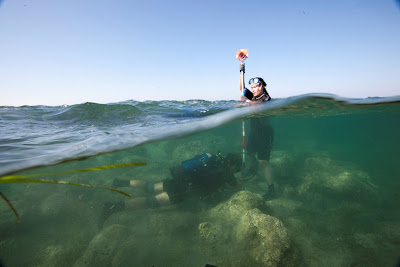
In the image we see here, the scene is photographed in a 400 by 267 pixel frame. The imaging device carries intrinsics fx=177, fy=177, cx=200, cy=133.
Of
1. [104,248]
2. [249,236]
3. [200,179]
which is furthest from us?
[200,179]

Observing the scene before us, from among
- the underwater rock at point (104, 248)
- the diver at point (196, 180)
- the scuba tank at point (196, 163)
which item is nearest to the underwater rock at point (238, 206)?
the diver at point (196, 180)

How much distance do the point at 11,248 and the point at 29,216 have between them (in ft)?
7.56

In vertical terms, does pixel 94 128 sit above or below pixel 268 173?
above

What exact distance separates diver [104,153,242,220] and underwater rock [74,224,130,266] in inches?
68.6

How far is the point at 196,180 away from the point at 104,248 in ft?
12.6

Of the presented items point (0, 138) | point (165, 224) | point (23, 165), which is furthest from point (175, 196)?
point (0, 138)

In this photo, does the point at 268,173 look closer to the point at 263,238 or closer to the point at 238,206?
the point at 238,206

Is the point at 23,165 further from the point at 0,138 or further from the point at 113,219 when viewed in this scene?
the point at 113,219

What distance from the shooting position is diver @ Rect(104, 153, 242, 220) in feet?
24.5

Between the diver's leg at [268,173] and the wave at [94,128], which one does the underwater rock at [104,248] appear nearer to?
the wave at [94,128]

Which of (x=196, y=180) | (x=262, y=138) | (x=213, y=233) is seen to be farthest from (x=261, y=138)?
(x=213, y=233)

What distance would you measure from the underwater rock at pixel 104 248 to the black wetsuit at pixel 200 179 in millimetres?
2339

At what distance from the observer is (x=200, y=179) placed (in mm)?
7473

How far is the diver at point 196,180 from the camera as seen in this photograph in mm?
7469
